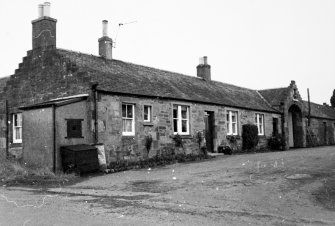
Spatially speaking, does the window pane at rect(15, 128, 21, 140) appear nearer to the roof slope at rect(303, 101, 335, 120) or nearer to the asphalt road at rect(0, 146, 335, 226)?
the asphalt road at rect(0, 146, 335, 226)

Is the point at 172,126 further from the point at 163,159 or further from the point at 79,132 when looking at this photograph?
the point at 79,132

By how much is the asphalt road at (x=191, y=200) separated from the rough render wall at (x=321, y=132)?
26682 millimetres

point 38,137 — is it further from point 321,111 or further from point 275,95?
point 321,111

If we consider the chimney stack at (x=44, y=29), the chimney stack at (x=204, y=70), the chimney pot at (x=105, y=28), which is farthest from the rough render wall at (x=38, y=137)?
the chimney stack at (x=204, y=70)

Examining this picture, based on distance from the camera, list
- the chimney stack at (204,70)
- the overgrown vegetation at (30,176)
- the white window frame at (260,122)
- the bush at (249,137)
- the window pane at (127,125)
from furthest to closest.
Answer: the chimney stack at (204,70)
the white window frame at (260,122)
the bush at (249,137)
the window pane at (127,125)
the overgrown vegetation at (30,176)

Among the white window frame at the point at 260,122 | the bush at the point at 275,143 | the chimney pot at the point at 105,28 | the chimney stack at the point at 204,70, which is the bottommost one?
the bush at the point at 275,143

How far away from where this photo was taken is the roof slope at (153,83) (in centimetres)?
1975

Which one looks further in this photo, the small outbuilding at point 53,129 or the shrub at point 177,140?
the shrub at point 177,140

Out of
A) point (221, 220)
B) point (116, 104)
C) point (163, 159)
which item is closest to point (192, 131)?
point (163, 159)

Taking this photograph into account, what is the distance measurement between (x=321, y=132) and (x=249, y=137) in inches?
691

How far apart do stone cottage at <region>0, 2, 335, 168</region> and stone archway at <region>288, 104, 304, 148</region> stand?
886 centimetres

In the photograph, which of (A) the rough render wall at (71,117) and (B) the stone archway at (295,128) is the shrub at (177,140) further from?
(B) the stone archway at (295,128)

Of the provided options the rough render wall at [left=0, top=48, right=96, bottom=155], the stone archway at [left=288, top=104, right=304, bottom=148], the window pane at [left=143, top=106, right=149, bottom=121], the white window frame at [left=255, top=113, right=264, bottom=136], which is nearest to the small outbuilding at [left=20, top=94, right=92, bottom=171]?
the rough render wall at [left=0, top=48, right=96, bottom=155]

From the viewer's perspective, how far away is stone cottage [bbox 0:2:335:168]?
17.4 m
